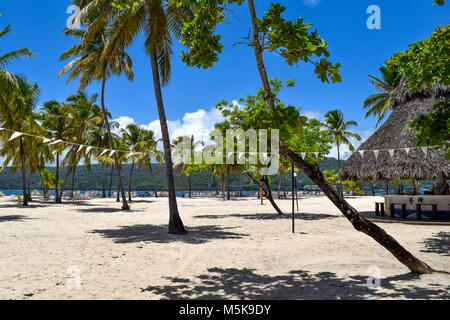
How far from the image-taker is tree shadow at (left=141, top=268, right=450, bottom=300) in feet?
13.6

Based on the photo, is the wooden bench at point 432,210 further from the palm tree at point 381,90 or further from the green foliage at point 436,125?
the palm tree at point 381,90

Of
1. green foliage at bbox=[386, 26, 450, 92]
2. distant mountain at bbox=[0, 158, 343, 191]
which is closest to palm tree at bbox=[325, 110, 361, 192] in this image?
green foliage at bbox=[386, 26, 450, 92]

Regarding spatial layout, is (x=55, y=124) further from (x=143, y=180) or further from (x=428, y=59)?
(x=143, y=180)

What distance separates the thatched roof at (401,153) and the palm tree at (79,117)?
18.6m

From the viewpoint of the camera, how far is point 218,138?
1725 centimetres

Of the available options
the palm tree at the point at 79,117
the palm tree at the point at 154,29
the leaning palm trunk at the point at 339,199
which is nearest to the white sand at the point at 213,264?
the leaning palm trunk at the point at 339,199

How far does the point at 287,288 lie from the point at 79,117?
23.1m

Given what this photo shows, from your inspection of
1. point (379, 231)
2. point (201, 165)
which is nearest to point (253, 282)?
point (379, 231)

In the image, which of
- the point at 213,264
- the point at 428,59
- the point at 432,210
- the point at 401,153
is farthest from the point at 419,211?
the point at 213,264

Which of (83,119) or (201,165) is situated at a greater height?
(83,119)

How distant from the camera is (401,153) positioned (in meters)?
13.8

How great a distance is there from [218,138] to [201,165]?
872cm

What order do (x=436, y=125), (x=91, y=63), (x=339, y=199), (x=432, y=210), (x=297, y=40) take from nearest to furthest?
(x=297, y=40) < (x=339, y=199) < (x=436, y=125) < (x=432, y=210) < (x=91, y=63)
